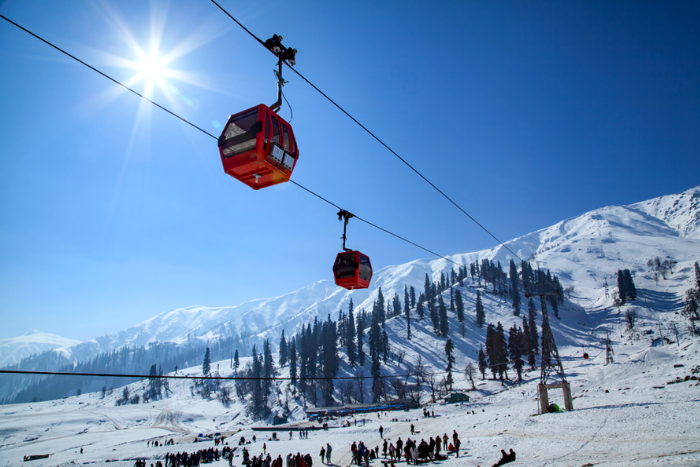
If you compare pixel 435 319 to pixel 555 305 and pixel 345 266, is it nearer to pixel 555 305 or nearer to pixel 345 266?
pixel 555 305

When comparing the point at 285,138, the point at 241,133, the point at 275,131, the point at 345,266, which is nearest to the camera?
the point at 241,133

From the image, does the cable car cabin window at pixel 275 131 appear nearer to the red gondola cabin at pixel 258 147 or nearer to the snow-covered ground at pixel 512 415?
the red gondola cabin at pixel 258 147

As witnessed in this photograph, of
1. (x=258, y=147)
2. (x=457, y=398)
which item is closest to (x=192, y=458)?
(x=258, y=147)

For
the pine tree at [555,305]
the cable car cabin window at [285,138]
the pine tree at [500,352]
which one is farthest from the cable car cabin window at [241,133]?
the pine tree at [555,305]

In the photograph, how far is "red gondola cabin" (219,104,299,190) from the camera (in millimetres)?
9266

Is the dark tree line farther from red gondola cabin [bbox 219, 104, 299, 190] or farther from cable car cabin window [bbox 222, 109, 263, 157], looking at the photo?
cable car cabin window [bbox 222, 109, 263, 157]

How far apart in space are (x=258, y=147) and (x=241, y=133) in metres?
0.72

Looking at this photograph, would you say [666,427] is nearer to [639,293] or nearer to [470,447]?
[470,447]

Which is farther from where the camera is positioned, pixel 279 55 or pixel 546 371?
pixel 546 371

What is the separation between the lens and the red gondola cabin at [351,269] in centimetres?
1766

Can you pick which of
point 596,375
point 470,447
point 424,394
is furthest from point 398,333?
point 470,447

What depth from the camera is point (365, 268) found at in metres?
18.3

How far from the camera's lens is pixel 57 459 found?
2031 inches

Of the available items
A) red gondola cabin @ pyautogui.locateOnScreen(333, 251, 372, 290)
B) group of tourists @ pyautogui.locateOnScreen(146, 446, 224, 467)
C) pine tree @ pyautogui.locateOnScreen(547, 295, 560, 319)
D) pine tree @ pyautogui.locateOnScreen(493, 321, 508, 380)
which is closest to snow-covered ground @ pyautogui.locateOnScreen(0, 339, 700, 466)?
group of tourists @ pyautogui.locateOnScreen(146, 446, 224, 467)
